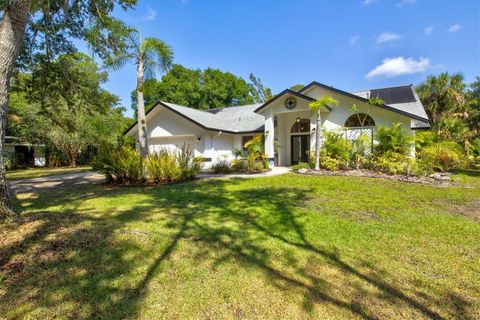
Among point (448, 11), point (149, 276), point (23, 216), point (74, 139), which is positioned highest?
point (448, 11)

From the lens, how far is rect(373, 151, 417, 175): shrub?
10812mm

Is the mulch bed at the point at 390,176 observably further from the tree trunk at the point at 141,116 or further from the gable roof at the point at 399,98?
the tree trunk at the point at 141,116

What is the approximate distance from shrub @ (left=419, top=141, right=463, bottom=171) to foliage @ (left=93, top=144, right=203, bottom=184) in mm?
11184

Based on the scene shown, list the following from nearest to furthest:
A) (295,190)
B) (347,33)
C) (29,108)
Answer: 1. (295,190)
2. (347,33)
3. (29,108)

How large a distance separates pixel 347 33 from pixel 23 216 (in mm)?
17362

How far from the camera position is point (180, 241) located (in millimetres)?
4070

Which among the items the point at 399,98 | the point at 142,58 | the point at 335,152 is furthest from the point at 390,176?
the point at 142,58

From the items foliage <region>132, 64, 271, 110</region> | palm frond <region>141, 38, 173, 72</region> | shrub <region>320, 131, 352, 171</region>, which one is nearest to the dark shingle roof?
shrub <region>320, 131, 352, 171</region>

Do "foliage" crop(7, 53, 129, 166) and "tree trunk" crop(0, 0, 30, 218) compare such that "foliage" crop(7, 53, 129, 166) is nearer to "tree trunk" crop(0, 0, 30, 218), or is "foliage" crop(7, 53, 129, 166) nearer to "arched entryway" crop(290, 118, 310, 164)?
"tree trunk" crop(0, 0, 30, 218)

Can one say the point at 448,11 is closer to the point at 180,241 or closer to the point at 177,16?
the point at 177,16

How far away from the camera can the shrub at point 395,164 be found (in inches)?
426

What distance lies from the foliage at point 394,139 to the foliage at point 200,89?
26238 millimetres

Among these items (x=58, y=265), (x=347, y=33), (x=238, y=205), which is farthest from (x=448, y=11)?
(x=58, y=265)

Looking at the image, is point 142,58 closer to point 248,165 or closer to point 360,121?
point 248,165
